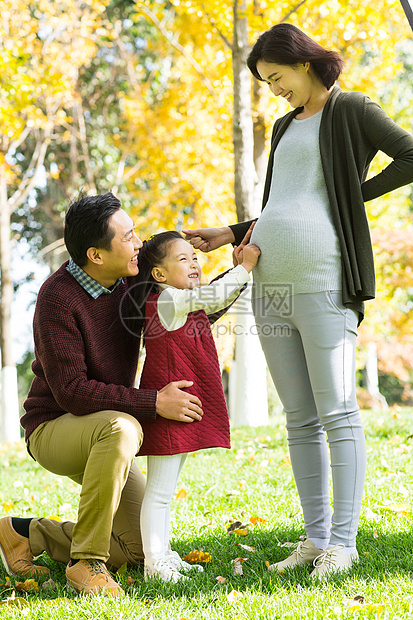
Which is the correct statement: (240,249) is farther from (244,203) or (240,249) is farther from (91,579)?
(244,203)

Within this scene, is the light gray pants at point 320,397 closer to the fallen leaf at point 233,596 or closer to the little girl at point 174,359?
the little girl at point 174,359

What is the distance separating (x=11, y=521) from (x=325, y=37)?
833cm

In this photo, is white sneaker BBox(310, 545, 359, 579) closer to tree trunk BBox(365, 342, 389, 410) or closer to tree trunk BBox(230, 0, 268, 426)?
tree trunk BBox(230, 0, 268, 426)

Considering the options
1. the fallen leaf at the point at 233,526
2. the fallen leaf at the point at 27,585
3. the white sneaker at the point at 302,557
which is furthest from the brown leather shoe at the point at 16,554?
the white sneaker at the point at 302,557

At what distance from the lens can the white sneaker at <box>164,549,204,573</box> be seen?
2.50 meters

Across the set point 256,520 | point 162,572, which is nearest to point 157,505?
point 162,572

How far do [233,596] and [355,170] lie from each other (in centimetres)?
164

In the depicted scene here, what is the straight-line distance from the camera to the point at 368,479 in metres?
3.82

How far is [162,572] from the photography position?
2.43 metres

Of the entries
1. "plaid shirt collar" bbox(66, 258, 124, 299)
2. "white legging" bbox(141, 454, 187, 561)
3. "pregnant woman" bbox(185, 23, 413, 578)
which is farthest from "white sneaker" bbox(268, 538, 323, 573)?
"plaid shirt collar" bbox(66, 258, 124, 299)

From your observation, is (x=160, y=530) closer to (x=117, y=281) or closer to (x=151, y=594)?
(x=151, y=594)

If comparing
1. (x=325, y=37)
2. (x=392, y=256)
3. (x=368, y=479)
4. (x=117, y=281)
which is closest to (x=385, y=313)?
(x=392, y=256)

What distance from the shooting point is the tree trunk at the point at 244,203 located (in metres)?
7.06

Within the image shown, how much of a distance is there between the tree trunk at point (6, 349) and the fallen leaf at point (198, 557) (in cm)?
827
